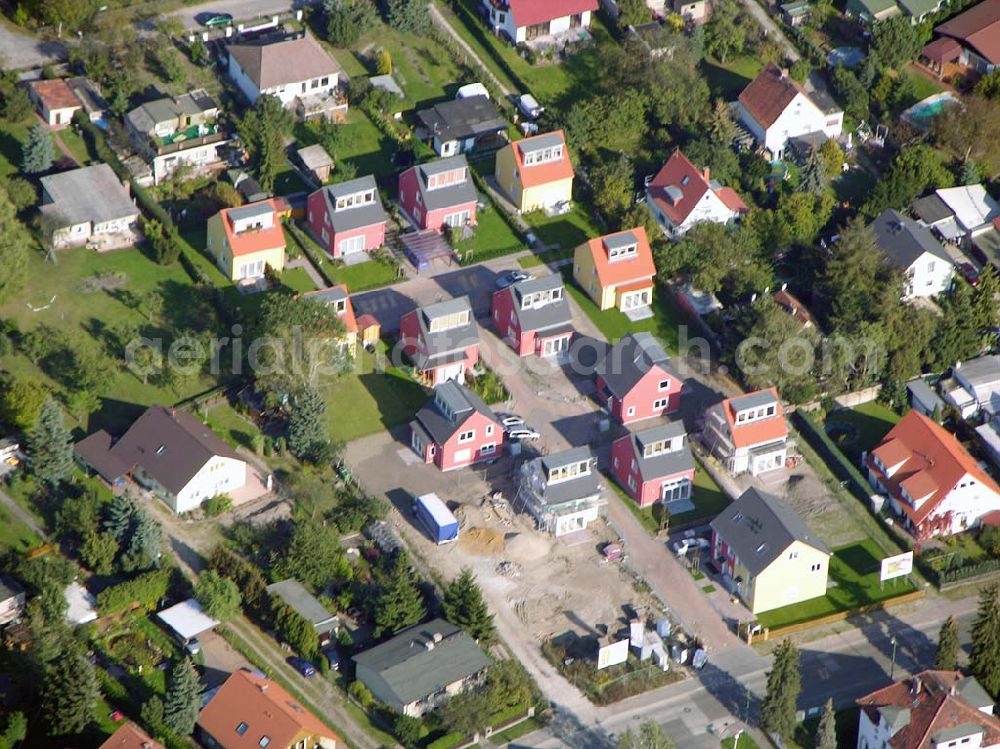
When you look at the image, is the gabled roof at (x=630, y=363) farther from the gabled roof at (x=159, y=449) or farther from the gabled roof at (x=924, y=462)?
the gabled roof at (x=159, y=449)

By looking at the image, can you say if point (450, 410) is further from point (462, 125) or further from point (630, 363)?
point (462, 125)

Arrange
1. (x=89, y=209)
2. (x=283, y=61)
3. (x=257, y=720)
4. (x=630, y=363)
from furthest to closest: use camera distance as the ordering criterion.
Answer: (x=283, y=61) → (x=89, y=209) → (x=630, y=363) → (x=257, y=720)

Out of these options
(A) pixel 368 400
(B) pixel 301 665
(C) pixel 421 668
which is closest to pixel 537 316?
(A) pixel 368 400

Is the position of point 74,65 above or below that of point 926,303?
above

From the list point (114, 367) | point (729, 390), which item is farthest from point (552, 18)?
point (114, 367)

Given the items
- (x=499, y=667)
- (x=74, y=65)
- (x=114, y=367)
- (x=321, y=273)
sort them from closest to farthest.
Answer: (x=499, y=667) < (x=114, y=367) < (x=321, y=273) < (x=74, y=65)

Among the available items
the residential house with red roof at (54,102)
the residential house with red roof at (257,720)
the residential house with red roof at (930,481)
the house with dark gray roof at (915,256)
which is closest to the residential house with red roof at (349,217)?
the residential house with red roof at (54,102)

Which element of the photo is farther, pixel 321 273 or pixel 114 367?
pixel 321 273

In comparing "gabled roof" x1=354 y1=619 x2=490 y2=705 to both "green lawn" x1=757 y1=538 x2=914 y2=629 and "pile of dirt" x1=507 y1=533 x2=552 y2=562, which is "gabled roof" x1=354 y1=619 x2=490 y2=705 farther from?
"green lawn" x1=757 y1=538 x2=914 y2=629

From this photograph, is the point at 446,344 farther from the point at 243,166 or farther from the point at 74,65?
the point at 74,65
